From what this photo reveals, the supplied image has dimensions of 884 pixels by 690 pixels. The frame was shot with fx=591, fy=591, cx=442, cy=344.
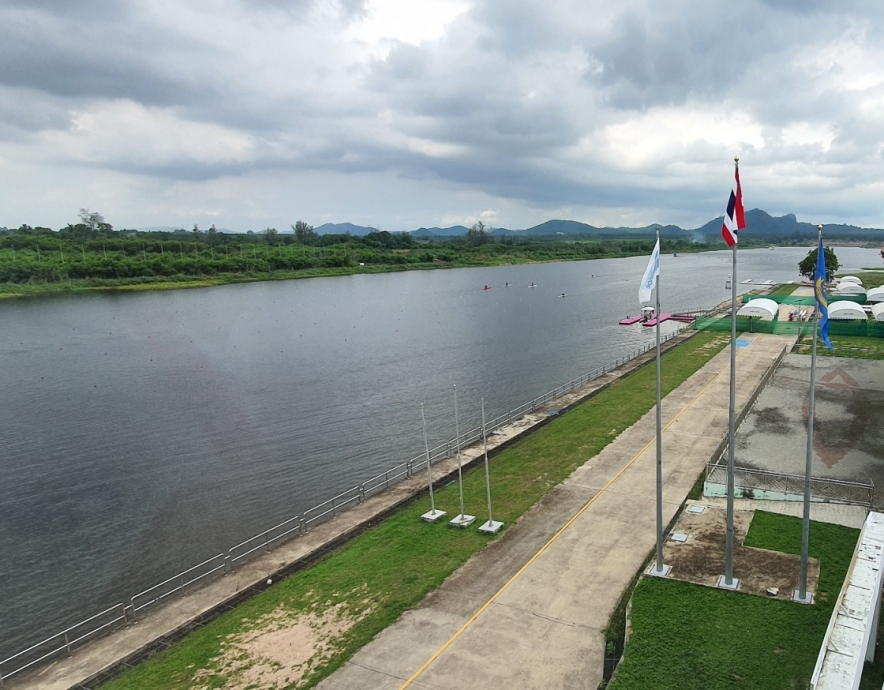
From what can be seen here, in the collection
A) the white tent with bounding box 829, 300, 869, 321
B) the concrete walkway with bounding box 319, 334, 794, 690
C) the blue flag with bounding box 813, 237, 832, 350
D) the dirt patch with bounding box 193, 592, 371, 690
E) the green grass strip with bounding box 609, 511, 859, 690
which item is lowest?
the dirt patch with bounding box 193, 592, 371, 690

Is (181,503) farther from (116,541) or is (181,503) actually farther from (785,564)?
(785,564)

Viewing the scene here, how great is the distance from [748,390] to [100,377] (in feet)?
176

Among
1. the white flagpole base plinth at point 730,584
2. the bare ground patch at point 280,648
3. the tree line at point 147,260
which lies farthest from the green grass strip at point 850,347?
the tree line at point 147,260

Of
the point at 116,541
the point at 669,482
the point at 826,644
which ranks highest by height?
the point at 826,644

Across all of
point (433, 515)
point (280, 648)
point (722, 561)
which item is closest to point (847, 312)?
point (722, 561)

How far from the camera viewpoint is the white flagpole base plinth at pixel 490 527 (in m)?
22.0

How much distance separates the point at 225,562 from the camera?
21875 mm

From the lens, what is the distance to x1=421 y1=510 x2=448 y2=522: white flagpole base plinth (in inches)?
929

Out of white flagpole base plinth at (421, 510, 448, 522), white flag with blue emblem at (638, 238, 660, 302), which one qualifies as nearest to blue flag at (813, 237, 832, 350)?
white flag with blue emblem at (638, 238, 660, 302)

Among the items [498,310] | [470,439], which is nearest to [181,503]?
[470,439]

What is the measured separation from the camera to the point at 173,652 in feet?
55.8

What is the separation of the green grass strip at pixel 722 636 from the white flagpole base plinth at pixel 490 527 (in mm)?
6038

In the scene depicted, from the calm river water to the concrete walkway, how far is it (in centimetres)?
1178

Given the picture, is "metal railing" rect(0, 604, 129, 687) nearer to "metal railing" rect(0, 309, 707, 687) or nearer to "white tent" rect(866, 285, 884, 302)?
"metal railing" rect(0, 309, 707, 687)
